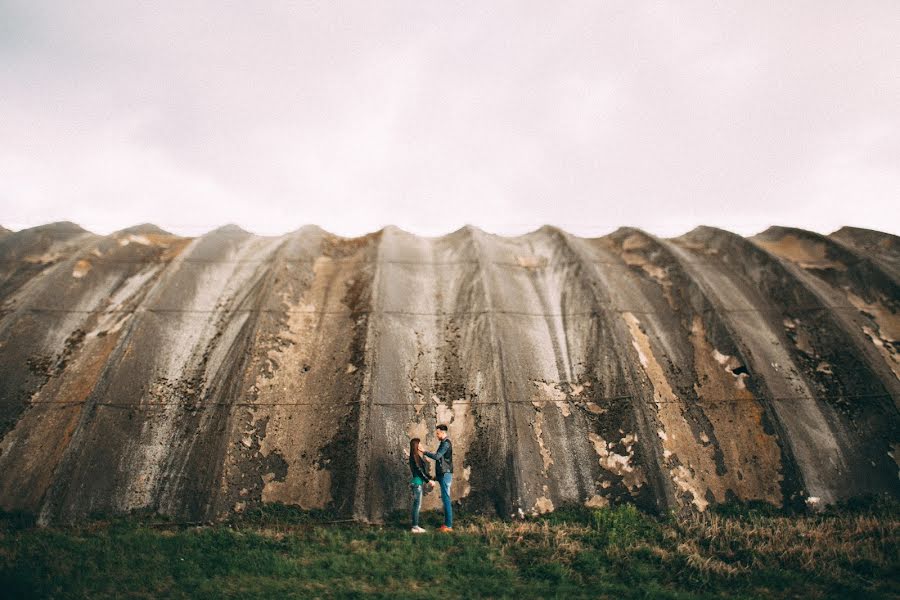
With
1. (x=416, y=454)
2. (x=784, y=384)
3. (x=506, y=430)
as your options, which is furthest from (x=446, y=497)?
(x=784, y=384)

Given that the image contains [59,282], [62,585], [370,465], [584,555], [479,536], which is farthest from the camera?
[59,282]

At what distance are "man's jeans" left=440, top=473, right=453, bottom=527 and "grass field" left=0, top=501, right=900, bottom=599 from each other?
32 centimetres

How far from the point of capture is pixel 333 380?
1173 cm

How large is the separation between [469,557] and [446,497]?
4.27ft

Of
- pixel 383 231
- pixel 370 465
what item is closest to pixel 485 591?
pixel 370 465

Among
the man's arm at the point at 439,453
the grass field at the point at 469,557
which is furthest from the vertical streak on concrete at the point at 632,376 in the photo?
the man's arm at the point at 439,453

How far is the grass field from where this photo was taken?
7246 millimetres

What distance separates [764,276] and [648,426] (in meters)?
7.92

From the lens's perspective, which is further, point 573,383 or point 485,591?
point 573,383

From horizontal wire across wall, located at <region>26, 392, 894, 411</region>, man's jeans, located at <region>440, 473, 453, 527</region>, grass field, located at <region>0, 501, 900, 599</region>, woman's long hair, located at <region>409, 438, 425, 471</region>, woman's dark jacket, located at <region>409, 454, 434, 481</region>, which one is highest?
horizontal wire across wall, located at <region>26, 392, 894, 411</region>

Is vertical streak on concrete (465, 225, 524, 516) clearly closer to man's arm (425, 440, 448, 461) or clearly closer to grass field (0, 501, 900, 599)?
grass field (0, 501, 900, 599)

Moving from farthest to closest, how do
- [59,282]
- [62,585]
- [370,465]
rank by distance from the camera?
[59,282] → [370,465] → [62,585]

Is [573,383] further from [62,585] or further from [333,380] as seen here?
[62,585]

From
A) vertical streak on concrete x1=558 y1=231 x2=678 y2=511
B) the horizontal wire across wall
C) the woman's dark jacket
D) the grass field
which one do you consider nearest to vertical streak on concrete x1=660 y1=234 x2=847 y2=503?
the horizontal wire across wall
